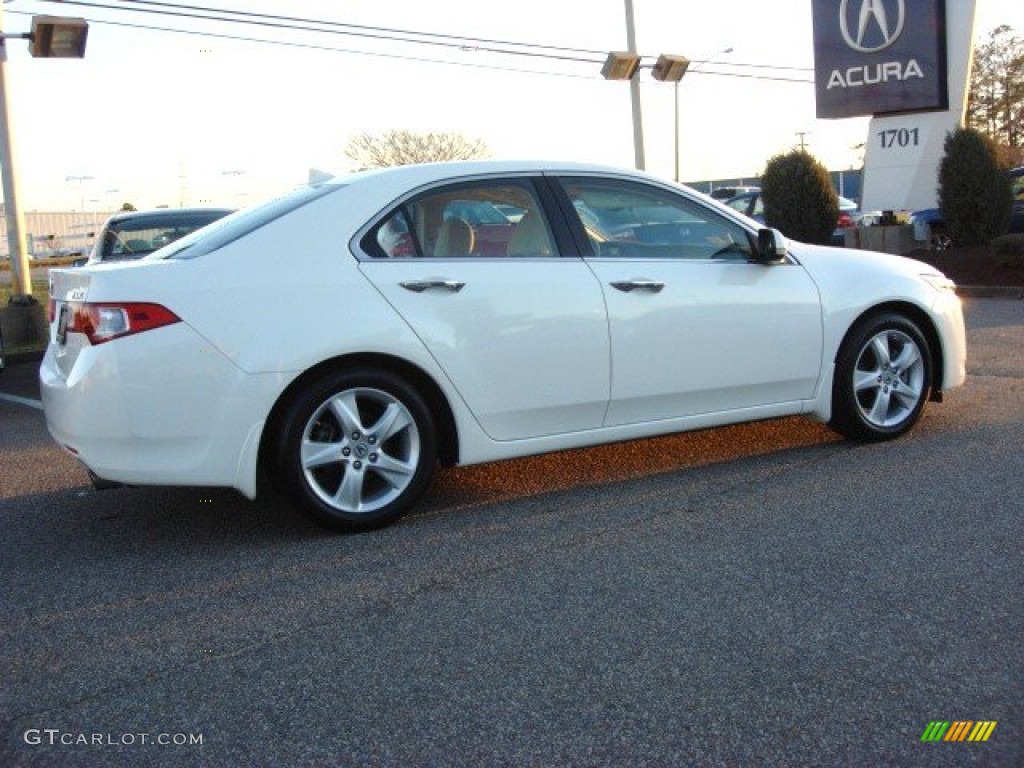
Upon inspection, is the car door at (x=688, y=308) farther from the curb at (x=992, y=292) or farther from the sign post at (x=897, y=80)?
the sign post at (x=897, y=80)

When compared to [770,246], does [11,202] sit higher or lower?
higher

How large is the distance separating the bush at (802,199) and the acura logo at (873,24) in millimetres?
3098

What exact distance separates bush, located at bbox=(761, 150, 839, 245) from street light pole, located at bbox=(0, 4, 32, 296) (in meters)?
12.0

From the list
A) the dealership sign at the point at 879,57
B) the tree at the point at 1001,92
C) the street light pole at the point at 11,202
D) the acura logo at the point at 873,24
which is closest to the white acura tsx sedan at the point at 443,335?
the street light pole at the point at 11,202

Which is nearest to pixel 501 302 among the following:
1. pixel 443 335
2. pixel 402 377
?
pixel 443 335

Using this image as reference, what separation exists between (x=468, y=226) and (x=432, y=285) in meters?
0.42

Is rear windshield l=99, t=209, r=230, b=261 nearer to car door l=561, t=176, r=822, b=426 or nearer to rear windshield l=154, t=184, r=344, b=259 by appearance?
rear windshield l=154, t=184, r=344, b=259

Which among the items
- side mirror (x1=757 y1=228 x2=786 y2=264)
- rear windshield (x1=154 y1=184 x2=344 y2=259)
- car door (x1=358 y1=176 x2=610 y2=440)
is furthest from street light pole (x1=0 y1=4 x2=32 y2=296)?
side mirror (x1=757 y1=228 x2=786 y2=264)

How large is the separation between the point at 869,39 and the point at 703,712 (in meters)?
19.4

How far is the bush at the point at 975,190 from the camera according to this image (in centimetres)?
1545

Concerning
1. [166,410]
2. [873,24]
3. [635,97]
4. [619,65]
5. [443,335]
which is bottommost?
[166,410]

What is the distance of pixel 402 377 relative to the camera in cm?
444

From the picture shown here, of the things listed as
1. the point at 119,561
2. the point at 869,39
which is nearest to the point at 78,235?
the point at 869,39

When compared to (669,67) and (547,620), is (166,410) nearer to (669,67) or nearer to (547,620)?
(547,620)
